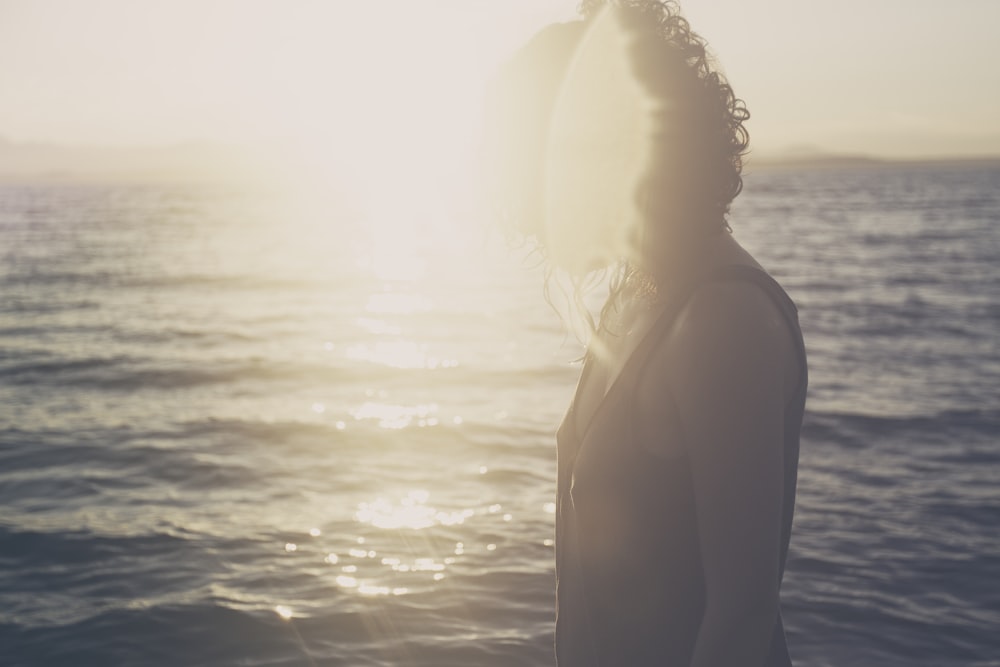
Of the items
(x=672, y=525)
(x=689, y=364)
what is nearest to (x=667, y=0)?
(x=689, y=364)

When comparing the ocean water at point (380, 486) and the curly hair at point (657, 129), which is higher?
the curly hair at point (657, 129)

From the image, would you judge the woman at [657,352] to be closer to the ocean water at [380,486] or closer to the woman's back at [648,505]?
the woman's back at [648,505]

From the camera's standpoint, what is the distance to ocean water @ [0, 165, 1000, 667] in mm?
7633

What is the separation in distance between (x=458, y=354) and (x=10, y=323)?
1260 cm

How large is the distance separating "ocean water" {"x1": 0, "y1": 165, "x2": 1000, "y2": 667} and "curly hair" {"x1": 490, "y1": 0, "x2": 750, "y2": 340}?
1.28 feet

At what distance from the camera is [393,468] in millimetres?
11883

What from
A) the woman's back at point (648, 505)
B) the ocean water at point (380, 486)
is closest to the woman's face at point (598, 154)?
the woman's back at point (648, 505)

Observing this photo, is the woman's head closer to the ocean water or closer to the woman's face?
the woman's face

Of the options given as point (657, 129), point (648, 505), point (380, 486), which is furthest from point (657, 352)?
point (380, 486)

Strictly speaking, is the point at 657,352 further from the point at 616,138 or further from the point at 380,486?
the point at 380,486

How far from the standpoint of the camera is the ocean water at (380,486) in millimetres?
7633

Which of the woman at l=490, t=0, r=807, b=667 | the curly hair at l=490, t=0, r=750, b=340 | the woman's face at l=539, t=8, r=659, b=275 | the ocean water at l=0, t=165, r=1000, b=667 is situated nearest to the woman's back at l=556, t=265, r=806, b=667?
the woman at l=490, t=0, r=807, b=667

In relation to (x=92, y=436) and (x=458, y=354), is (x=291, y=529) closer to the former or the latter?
(x=92, y=436)

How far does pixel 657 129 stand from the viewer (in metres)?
1.84
